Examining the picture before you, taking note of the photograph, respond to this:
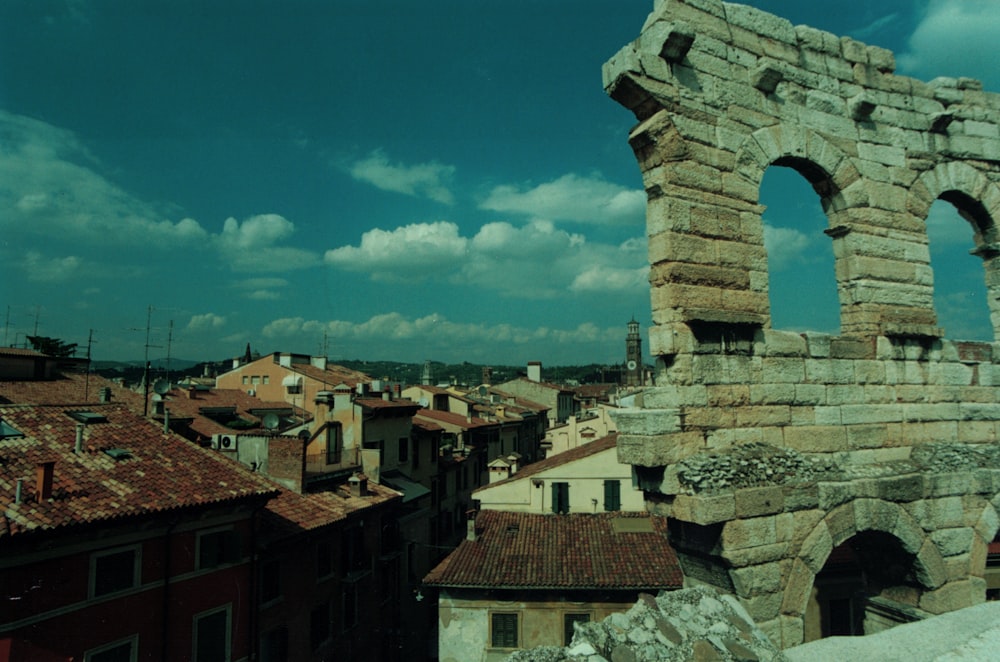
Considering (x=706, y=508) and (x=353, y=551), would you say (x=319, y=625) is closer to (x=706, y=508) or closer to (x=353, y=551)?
(x=353, y=551)

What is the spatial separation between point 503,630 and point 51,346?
36.8 meters

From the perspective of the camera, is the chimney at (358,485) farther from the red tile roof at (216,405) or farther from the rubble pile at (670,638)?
the rubble pile at (670,638)

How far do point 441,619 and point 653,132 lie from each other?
15.0 m

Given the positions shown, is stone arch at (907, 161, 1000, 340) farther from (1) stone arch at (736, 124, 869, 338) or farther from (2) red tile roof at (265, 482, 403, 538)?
(2) red tile roof at (265, 482, 403, 538)

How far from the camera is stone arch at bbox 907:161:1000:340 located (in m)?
8.60

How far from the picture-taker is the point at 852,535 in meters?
7.16

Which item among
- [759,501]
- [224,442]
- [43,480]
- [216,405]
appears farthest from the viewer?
[216,405]

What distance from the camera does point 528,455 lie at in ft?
147

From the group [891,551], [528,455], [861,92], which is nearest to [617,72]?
[861,92]

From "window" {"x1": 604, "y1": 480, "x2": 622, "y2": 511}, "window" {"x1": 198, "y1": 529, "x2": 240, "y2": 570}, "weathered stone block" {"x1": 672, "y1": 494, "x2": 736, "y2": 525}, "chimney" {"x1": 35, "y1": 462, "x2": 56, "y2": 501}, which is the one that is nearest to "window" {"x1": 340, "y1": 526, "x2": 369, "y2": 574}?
"window" {"x1": 198, "y1": 529, "x2": 240, "y2": 570}

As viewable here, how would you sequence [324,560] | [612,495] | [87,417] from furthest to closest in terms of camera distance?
[612,495], [324,560], [87,417]

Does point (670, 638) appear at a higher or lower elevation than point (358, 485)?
higher

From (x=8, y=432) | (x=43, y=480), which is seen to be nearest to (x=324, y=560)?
(x=8, y=432)

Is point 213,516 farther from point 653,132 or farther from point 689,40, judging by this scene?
point 689,40
